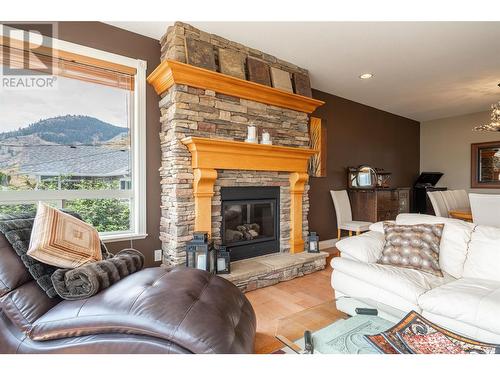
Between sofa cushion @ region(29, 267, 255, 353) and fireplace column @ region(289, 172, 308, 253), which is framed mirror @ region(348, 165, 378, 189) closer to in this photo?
fireplace column @ region(289, 172, 308, 253)

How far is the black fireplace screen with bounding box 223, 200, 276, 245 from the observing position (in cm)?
316

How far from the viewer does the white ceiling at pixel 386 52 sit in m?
2.71

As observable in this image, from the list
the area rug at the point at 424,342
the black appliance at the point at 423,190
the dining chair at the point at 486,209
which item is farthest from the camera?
the black appliance at the point at 423,190

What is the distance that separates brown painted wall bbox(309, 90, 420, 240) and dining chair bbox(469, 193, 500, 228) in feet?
6.44

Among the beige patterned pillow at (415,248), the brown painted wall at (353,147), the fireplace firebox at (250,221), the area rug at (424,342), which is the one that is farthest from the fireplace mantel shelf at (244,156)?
the area rug at (424,342)

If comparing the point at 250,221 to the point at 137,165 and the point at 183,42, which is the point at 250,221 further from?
the point at 183,42

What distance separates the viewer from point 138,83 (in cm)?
280

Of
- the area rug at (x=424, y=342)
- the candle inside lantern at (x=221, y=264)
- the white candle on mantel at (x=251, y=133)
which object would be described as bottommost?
the candle inside lantern at (x=221, y=264)

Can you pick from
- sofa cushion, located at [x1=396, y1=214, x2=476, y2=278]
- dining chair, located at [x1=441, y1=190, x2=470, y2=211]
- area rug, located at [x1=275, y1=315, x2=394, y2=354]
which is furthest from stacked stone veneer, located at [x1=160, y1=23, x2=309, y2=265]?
dining chair, located at [x1=441, y1=190, x2=470, y2=211]

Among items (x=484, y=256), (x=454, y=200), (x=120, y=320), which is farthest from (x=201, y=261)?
(x=454, y=200)

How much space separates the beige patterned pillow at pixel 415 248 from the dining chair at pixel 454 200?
6.73 ft

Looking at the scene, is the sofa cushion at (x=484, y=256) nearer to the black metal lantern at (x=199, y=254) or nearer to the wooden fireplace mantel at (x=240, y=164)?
the wooden fireplace mantel at (x=240, y=164)

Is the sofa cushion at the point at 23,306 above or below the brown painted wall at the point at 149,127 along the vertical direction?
below
